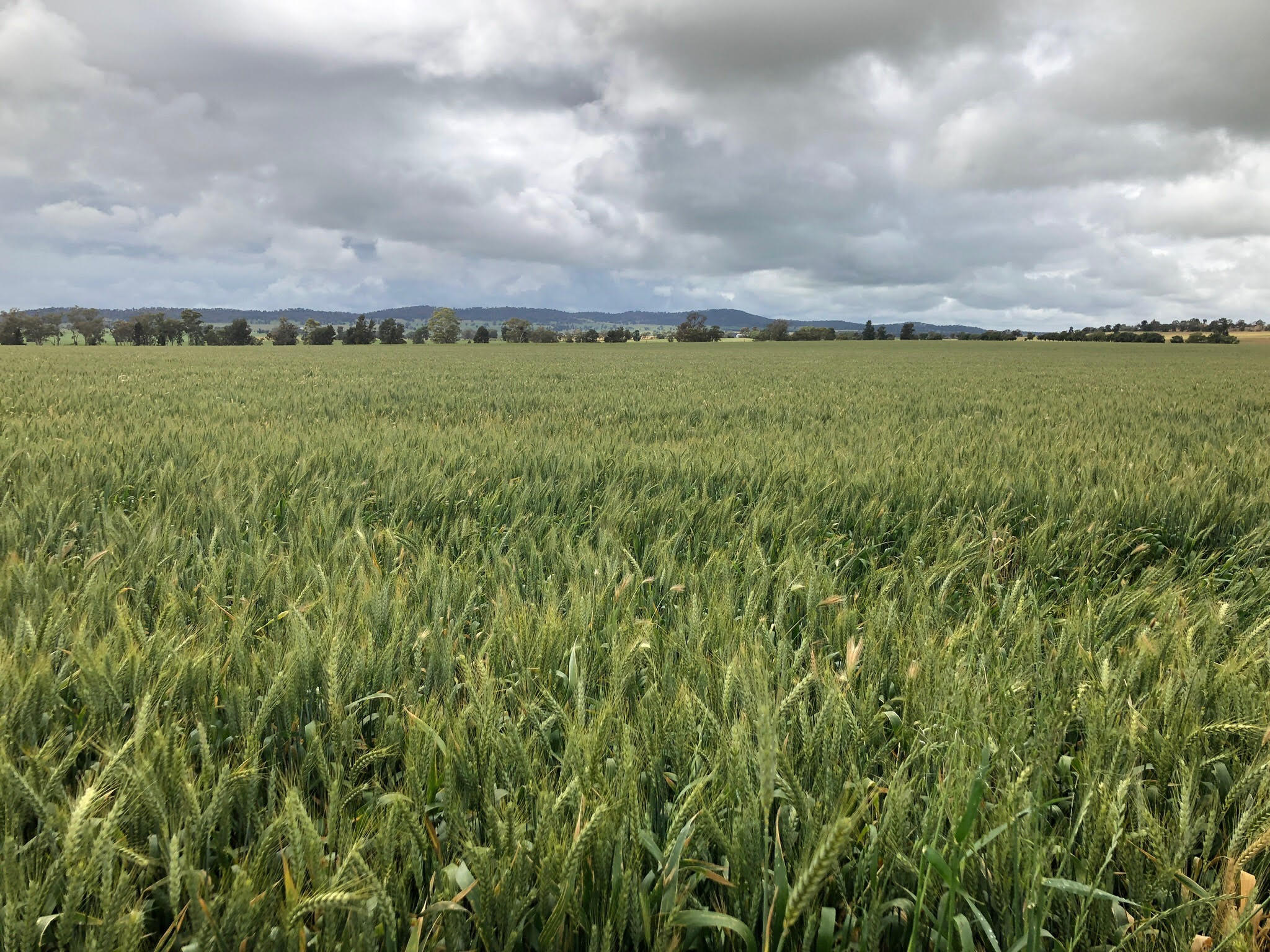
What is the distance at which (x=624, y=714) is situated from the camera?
1690 mm

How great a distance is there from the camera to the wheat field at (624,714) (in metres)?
1.08

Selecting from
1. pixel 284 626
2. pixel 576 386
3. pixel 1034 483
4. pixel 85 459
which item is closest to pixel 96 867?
pixel 284 626

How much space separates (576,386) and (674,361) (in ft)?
73.1

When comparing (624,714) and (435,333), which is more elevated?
(435,333)

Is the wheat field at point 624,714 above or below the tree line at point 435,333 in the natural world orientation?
below

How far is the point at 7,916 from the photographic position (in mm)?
910

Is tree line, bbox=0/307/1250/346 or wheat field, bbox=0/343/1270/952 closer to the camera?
wheat field, bbox=0/343/1270/952

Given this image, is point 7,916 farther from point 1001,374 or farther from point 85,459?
point 1001,374

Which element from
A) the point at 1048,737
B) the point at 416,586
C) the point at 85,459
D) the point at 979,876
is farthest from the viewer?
the point at 85,459

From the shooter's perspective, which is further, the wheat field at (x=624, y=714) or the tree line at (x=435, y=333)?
the tree line at (x=435, y=333)

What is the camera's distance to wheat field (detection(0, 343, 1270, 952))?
1078 millimetres

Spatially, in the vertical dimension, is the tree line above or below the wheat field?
above

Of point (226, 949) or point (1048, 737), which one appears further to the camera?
point (1048, 737)

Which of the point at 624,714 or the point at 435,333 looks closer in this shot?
the point at 624,714
